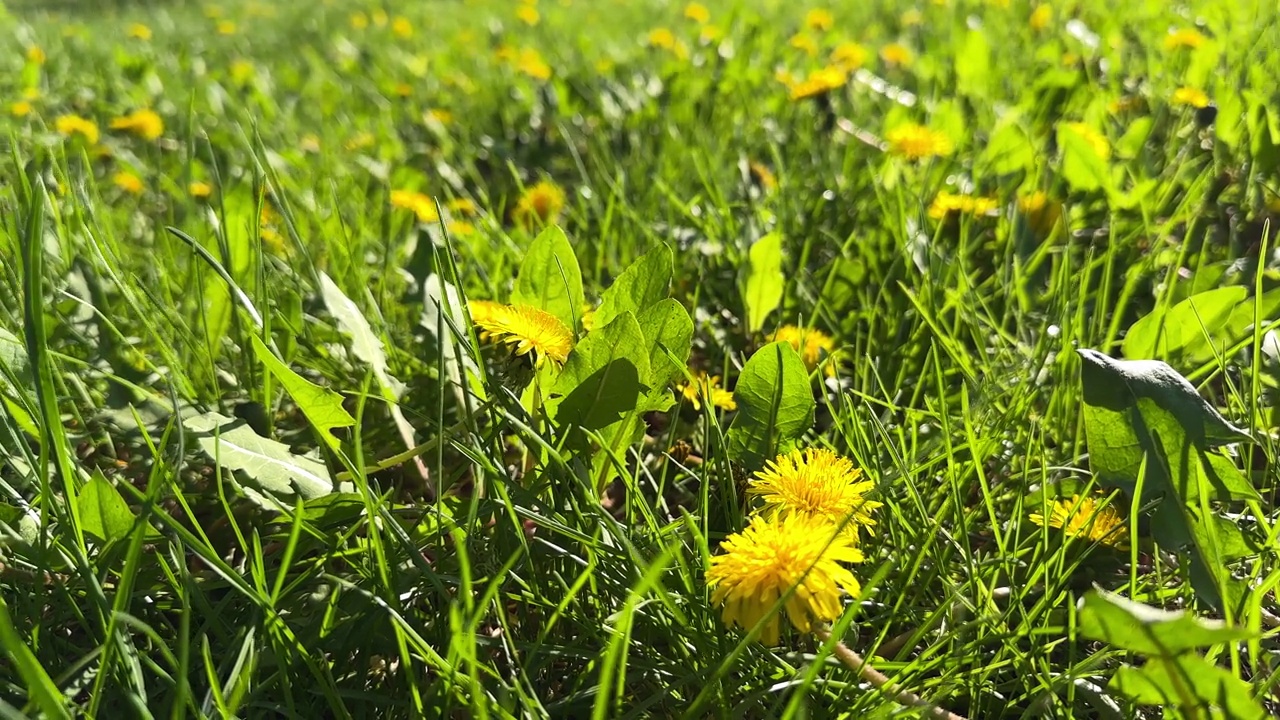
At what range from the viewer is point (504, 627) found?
2.31 ft

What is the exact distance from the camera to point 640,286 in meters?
0.97

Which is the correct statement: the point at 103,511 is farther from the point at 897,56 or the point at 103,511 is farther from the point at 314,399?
the point at 897,56

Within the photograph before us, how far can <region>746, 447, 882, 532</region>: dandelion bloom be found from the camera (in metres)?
0.77

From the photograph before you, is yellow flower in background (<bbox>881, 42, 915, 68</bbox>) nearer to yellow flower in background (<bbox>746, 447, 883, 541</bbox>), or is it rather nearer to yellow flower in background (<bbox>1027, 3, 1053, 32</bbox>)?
yellow flower in background (<bbox>1027, 3, 1053, 32</bbox>)

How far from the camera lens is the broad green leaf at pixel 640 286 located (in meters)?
0.95

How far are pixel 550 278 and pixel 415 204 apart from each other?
86 centimetres

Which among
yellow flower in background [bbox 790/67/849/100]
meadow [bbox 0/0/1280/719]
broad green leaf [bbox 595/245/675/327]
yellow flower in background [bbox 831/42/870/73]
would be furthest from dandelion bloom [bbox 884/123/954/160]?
broad green leaf [bbox 595/245/675/327]

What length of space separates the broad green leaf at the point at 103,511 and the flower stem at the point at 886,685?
23.9 inches

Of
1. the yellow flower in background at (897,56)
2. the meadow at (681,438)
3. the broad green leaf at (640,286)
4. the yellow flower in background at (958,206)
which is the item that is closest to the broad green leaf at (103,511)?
the meadow at (681,438)

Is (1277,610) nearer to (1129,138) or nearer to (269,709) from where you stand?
(269,709)

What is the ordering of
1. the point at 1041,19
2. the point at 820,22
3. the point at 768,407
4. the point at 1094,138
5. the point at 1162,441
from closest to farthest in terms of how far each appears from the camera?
the point at 1162,441 < the point at 768,407 < the point at 1094,138 < the point at 1041,19 < the point at 820,22

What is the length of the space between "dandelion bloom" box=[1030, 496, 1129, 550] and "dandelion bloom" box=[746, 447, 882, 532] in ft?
0.58

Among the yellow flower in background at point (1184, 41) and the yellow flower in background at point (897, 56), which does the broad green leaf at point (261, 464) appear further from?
the yellow flower in background at point (897, 56)

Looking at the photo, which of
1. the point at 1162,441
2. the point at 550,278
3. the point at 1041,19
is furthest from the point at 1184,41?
the point at 550,278
